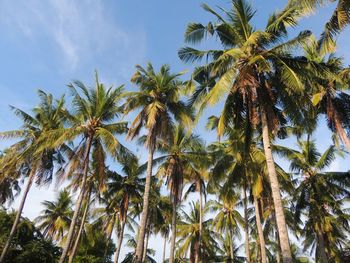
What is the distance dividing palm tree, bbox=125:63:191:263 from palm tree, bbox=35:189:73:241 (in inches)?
948

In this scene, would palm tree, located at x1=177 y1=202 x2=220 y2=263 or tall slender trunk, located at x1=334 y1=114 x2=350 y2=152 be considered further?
palm tree, located at x1=177 y1=202 x2=220 y2=263

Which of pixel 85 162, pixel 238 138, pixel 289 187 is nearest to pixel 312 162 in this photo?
pixel 289 187

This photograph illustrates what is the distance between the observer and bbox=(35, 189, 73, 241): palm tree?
1631 inches

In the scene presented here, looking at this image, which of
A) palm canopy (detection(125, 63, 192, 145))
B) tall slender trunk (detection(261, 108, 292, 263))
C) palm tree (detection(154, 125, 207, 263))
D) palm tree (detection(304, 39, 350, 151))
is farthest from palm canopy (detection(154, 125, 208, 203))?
tall slender trunk (detection(261, 108, 292, 263))

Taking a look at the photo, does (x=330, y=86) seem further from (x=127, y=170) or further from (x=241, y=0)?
(x=127, y=170)

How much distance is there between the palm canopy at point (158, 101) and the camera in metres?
20.8

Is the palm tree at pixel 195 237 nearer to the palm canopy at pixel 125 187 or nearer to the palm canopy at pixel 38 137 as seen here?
the palm canopy at pixel 125 187

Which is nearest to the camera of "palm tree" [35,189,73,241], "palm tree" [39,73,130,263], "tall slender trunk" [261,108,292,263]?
"tall slender trunk" [261,108,292,263]

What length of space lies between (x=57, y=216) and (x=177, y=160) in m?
22.2

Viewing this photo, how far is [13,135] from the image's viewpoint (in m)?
23.5

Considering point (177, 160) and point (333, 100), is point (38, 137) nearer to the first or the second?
point (177, 160)

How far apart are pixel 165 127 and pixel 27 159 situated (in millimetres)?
9578

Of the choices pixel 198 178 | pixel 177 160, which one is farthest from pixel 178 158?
pixel 198 178

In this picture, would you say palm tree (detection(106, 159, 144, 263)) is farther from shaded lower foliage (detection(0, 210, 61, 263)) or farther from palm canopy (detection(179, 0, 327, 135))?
palm canopy (detection(179, 0, 327, 135))
